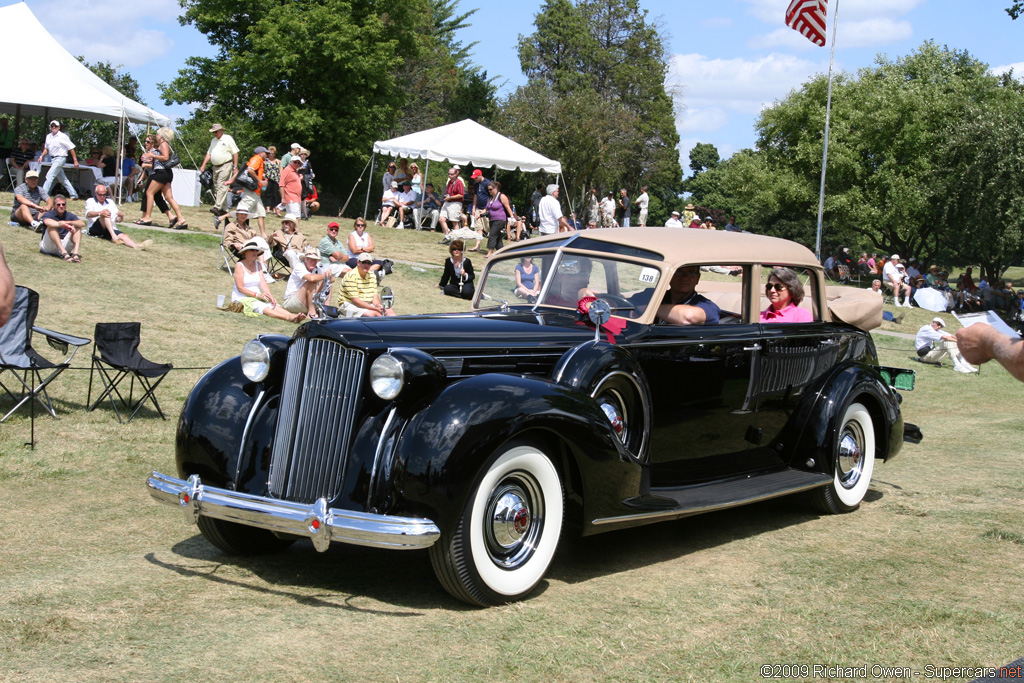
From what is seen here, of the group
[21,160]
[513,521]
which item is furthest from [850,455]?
[21,160]

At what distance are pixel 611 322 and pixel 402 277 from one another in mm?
12768

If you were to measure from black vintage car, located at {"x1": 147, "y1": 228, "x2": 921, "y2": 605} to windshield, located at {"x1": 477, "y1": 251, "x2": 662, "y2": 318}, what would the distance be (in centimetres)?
2

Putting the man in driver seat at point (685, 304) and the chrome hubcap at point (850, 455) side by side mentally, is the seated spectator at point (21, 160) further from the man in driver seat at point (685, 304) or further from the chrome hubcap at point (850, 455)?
the chrome hubcap at point (850, 455)

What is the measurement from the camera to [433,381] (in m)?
4.47

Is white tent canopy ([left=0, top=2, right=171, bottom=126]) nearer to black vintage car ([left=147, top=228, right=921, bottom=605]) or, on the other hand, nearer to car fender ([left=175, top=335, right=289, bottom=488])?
black vintage car ([left=147, top=228, right=921, bottom=605])

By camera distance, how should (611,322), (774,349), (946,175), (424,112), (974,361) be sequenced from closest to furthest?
(974,361)
(611,322)
(774,349)
(946,175)
(424,112)

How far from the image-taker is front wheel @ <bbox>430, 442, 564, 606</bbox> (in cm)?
427

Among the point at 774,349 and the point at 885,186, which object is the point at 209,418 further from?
the point at 885,186

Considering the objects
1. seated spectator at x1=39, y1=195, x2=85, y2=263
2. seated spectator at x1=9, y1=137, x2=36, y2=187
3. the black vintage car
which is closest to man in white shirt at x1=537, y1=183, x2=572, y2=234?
seated spectator at x1=39, y1=195, x2=85, y2=263

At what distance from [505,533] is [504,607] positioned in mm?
337

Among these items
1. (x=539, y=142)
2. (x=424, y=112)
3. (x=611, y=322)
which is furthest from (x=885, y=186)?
(x=611, y=322)

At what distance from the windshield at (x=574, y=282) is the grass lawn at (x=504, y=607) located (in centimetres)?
151

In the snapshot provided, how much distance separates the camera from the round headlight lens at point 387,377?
431 cm

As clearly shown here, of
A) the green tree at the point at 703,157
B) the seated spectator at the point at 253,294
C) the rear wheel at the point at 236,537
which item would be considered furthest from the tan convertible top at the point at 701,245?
the green tree at the point at 703,157
